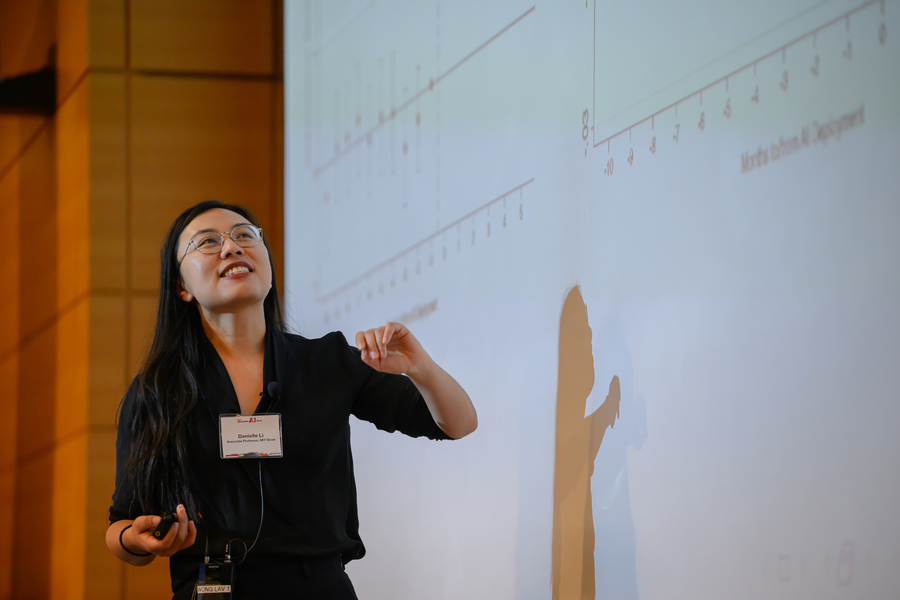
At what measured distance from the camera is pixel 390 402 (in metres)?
1.54

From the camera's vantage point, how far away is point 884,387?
0.86 metres

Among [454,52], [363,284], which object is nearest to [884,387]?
[454,52]

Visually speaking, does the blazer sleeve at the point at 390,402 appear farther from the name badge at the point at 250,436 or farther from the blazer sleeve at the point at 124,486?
the blazer sleeve at the point at 124,486

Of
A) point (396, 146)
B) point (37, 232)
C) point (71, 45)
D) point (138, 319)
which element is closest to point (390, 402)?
point (396, 146)

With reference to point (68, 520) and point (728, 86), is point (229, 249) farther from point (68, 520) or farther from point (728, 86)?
point (68, 520)

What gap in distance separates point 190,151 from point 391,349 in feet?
7.42

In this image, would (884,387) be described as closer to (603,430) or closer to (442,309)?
(603,430)

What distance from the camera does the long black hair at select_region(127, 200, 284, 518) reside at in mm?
1444

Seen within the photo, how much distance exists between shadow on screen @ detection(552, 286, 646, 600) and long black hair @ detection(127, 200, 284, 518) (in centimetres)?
55

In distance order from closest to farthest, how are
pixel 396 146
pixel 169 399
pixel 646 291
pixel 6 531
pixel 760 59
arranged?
pixel 760 59, pixel 646 291, pixel 169 399, pixel 396 146, pixel 6 531

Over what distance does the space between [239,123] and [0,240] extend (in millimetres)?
1263

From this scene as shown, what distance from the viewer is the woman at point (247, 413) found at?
1.41 m

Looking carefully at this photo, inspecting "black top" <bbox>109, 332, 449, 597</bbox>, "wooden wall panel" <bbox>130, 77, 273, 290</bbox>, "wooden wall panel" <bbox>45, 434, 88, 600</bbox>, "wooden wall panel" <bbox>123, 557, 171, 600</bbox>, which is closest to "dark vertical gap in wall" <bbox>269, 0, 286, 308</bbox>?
"wooden wall panel" <bbox>130, 77, 273, 290</bbox>

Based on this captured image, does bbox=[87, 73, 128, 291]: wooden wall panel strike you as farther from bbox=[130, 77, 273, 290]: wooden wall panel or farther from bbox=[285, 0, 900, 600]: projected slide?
bbox=[285, 0, 900, 600]: projected slide
